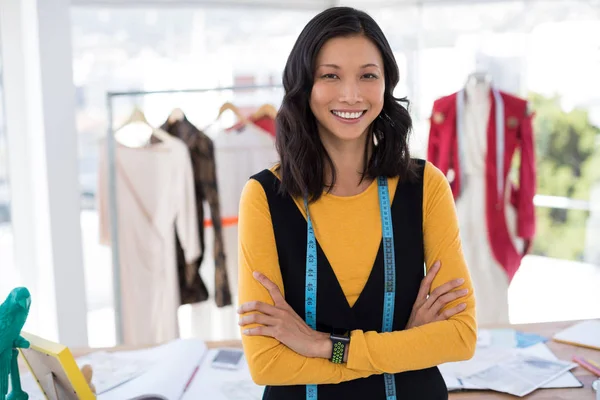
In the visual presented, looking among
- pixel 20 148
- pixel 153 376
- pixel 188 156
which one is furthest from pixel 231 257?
pixel 153 376

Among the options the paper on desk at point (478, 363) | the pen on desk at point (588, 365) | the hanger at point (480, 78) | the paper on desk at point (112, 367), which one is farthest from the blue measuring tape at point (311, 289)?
the hanger at point (480, 78)

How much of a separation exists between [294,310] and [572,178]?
9.94ft

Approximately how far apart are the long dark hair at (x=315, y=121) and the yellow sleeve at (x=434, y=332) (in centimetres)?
10

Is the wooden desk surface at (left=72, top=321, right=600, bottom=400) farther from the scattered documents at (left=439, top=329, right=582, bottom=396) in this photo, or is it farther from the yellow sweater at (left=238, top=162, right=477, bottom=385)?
the yellow sweater at (left=238, top=162, right=477, bottom=385)

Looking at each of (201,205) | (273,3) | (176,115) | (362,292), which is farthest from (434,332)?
(273,3)

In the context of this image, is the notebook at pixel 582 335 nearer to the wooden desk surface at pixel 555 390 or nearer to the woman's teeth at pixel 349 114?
the wooden desk surface at pixel 555 390

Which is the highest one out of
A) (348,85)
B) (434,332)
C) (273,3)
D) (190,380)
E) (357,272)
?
(273,3)

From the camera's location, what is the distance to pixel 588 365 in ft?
5.76

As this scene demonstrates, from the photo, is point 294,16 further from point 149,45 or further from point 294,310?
point 294,310

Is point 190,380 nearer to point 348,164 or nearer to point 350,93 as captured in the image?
point 348,164

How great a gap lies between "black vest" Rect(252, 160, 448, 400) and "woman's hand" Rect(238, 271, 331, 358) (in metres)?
0.04

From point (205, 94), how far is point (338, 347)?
2.49m

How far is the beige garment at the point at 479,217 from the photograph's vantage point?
3.23 metres

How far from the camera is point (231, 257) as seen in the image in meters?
3.16
